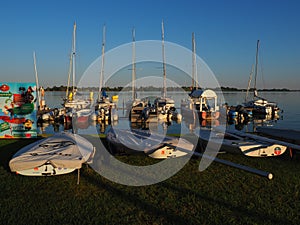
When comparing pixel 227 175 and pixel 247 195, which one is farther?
pixel 227 175

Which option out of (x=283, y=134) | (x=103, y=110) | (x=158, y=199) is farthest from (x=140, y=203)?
(x=103, y=110)

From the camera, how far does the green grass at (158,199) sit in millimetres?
5484

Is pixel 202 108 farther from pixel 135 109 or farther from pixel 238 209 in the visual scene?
pixel 238 209

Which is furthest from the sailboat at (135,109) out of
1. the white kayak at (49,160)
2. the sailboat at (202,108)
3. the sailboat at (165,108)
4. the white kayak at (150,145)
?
the white kayak at (49,160)

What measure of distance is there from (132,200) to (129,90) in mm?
30039

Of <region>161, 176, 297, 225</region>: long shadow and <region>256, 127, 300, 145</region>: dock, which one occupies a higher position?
<region>256, 127, 300, 145</region>: dock

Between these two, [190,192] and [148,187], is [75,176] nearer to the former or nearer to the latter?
[148,187]

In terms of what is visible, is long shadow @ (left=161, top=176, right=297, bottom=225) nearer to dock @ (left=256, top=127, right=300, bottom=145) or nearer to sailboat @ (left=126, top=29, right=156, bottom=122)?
dock @ (left=256, top=127, right=300, bottom=145)

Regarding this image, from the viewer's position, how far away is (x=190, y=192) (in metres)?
6.90

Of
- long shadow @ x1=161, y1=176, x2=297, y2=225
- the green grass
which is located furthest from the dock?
long shadow @ x1=161, y1=176, x2=297, y2=225

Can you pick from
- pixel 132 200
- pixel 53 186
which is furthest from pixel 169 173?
pixel 53 186

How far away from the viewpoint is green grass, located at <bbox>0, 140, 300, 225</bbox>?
548 cm

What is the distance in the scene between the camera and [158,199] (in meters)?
6.45

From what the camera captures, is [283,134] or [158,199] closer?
[158,199]
